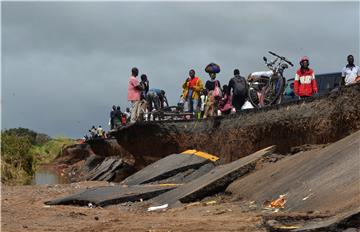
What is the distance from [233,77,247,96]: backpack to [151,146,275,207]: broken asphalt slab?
3.89m

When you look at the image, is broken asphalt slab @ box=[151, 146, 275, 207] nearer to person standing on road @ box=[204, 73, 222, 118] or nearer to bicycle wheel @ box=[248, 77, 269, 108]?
bicycle wheel @ box=[248, 77, 269, 108]

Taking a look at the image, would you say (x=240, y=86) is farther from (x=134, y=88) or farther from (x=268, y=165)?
(x=268, y=165)

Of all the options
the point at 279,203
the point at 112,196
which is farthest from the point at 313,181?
the point at 112,196

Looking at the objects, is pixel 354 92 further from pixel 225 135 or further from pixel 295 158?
pixel 225 135

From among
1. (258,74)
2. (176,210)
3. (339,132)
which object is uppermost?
(258,74)

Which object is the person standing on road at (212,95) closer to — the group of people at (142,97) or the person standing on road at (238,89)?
the person standing on road at (238,89)

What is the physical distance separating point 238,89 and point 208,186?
18.0 feet

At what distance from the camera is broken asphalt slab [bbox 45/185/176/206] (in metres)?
11.2

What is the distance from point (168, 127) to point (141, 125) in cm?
100

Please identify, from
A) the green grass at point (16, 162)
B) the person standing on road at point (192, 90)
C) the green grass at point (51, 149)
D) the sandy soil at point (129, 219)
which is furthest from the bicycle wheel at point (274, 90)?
the green grass at point (51, 149)

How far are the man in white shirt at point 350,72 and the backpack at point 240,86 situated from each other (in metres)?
2.54

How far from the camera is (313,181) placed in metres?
8.02

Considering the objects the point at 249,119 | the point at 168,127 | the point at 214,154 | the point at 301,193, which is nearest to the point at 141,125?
the point at 168,127

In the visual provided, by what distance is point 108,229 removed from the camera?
24.2 ft
